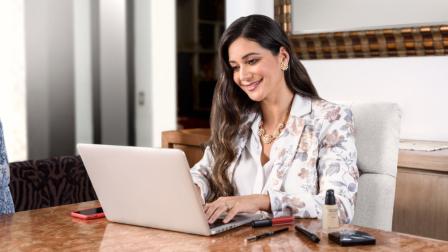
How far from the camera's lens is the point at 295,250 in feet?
4.36

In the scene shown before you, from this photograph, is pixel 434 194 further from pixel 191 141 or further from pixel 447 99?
pixel 191 141

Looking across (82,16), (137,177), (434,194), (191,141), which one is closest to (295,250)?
(137,177)

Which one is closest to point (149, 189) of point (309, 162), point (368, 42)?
point (309, 162)

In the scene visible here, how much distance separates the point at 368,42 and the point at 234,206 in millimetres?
1403

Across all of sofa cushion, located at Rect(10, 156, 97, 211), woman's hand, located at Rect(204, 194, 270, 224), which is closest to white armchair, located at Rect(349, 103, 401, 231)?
woman's hand, located at Rect(204, 194, 270, 224)

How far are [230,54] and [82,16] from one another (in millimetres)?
2439

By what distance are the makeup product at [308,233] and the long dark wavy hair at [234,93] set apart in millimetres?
583

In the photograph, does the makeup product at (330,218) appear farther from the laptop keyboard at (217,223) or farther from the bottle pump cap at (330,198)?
the laptop keyboard at (217,223)

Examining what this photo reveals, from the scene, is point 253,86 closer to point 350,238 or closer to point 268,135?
point 268,135

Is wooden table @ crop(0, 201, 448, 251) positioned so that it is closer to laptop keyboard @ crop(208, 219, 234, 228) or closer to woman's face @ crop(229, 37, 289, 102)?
laptop keyboard @ crop(208, 219, 234, 228)

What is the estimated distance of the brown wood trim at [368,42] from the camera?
8.32 ft

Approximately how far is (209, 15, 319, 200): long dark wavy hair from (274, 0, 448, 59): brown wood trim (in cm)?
66

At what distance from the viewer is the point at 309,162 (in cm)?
195

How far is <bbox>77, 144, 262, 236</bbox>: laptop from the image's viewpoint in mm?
1441
